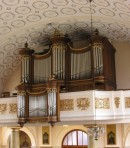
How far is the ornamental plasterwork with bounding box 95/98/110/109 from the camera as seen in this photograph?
11.5 meters

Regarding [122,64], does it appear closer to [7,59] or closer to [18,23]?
[18,23]

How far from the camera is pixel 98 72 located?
12273mm

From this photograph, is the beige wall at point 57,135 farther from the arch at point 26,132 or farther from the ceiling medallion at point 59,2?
the ceiling medallion at point 59,2

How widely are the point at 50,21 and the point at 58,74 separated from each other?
85.6 inches

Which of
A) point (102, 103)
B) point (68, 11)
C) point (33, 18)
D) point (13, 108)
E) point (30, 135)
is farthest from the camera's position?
point (30, 135)

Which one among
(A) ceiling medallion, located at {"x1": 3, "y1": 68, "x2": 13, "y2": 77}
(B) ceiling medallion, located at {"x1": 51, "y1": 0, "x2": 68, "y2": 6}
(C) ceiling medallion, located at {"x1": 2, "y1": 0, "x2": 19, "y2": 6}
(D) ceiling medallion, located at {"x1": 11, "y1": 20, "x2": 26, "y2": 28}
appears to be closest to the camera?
(C) ceiling medallion, located at {"x1": 2, "y1": 0, "x2": 19, "y2": 6}

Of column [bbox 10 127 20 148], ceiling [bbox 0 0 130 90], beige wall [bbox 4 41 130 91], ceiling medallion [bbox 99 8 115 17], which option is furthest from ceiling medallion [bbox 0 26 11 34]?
beige wall [bbox 4 41 130 91]

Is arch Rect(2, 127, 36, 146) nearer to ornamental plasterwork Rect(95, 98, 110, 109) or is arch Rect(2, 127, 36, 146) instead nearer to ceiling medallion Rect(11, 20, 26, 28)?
ornamental plasterwork Rect(95, 98, 110, 109)

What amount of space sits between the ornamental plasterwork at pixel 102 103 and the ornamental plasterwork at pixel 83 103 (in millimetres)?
331

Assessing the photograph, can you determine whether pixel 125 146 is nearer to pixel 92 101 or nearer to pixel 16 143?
pixel 92 101

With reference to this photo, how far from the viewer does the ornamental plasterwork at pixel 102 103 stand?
37.7ft

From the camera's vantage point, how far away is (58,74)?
42.3 ft

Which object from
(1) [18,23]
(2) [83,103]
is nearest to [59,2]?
(1) [18,23]

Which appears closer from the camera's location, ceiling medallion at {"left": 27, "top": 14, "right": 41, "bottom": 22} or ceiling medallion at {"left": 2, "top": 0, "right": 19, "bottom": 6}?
ceiling medallion at {"left": 2, "top": 0, "right": 19, "bottom": 6}
